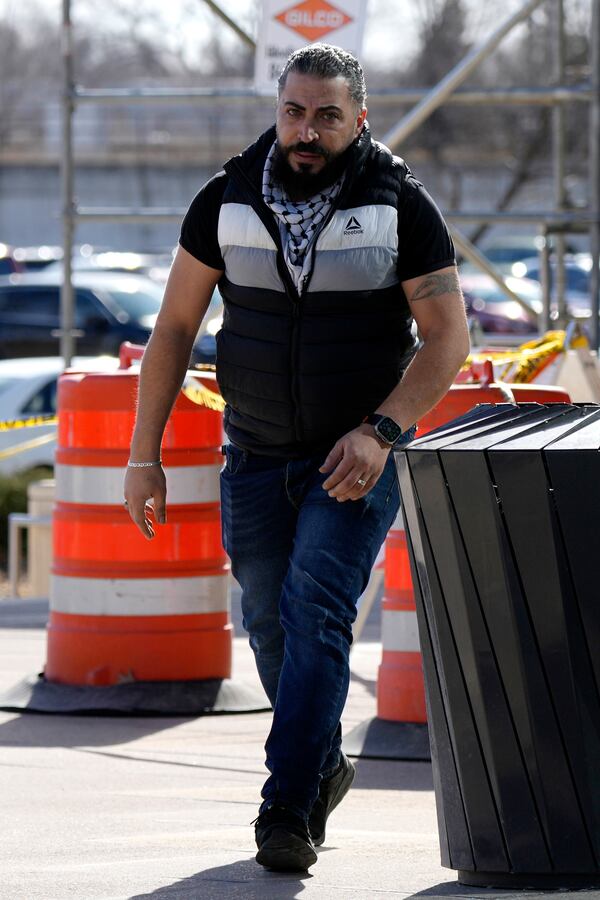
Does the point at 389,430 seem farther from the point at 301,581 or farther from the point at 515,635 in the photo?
the point at 515,635

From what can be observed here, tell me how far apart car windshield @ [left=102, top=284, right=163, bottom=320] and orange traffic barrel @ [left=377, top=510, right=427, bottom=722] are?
17931 mm

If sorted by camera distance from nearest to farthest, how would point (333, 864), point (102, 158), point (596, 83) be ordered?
point (333, 864)
point (596, 83)
point (102, 158)

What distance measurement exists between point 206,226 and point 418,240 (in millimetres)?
515

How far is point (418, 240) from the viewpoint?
13.3ft

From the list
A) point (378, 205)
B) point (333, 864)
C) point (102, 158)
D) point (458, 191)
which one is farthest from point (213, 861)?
point (102, 158)

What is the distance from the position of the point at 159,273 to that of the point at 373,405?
27.5m

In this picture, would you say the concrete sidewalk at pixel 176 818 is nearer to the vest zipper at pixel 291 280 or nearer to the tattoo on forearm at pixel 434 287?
the vest zipper at pixel 291 280

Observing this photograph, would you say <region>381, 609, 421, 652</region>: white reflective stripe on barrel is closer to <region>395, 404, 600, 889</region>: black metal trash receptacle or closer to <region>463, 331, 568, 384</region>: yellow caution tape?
<region>463, 331, 568, 384</region>: yellow caution tape

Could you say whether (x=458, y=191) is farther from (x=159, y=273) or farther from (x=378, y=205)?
(x=378, y=205)

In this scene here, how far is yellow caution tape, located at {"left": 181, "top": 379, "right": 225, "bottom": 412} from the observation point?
20.4 ft

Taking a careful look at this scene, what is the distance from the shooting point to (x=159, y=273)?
3125 centimetres

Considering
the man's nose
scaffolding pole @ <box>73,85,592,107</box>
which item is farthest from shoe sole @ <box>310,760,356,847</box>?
scaffolding pole @ <box>73,85,592,107</box>

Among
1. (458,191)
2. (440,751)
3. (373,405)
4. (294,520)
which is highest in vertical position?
(458,191)

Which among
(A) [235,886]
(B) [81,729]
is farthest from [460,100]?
(A) [235,886]
